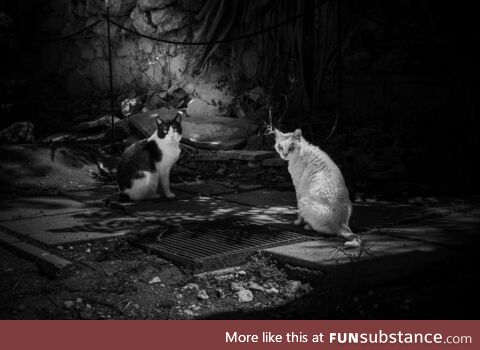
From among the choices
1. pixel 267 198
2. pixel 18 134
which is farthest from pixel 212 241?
pixel 18 134

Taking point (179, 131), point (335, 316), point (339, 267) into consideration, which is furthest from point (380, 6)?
point (335, 316)

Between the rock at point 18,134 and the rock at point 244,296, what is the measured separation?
23.6ft

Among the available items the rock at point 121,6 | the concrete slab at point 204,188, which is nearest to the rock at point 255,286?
the concrete slab at point 204,188

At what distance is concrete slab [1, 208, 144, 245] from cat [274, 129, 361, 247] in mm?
1458

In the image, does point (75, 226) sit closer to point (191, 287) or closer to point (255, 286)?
point (191, 287)

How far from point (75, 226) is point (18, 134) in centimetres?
534

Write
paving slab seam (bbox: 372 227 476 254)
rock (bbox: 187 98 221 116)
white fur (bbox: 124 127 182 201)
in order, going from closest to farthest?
1. paving slab seam (bbox: 372 227 476 254)
2. white fur (bbox: 124 127 182 201)
3. rock (bbox: 187 98 221 116)

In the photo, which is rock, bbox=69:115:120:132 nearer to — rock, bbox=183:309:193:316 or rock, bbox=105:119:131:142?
rock, bbox=105:119:131:142

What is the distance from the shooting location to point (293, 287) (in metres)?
4.05

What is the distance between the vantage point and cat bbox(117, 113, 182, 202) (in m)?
6.39

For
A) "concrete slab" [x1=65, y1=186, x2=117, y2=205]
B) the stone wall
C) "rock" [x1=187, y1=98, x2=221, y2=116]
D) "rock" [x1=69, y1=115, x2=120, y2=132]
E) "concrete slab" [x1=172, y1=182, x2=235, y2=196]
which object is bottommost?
"concrete slab" [x1=65, y1=186, x2=117, y2=205]

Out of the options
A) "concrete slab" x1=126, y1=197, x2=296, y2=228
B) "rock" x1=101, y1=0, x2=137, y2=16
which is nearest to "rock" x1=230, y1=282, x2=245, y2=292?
"concrete slab" x1=126, y1=197, x2=296, y2=228

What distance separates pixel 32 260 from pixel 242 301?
171 centimetres

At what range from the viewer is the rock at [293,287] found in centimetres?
402
